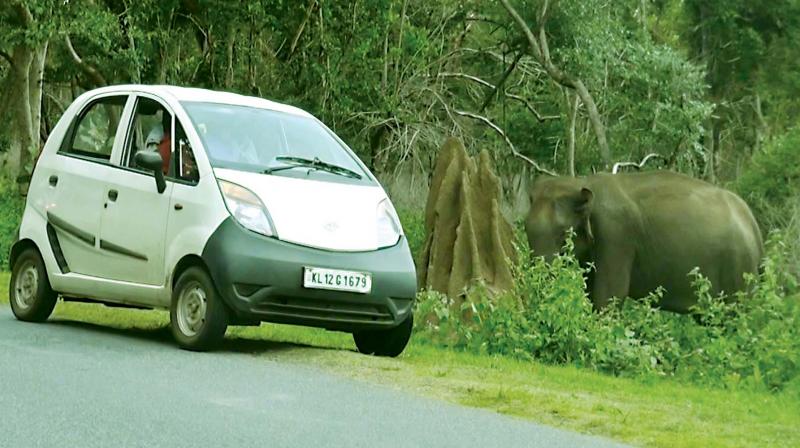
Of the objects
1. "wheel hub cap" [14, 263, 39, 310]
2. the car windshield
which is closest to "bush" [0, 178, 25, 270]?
"wheel hub cap" [14, 263, 39, 310]

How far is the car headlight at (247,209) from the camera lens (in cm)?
1068

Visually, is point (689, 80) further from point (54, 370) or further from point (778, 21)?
point (54, 370)

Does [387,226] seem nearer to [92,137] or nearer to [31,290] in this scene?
[92,137]

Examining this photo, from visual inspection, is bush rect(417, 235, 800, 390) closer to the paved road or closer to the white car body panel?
the white car body panel

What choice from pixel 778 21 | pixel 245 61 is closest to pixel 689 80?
pixel 245 61

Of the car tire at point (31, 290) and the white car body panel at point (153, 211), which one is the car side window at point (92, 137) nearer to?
the white car body panel at point (153, 211)

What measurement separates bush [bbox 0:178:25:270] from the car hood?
8.68m

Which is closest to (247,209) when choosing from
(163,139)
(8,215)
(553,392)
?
(163,139)

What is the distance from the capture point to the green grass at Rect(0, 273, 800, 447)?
8844 mm

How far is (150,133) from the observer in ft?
38.7

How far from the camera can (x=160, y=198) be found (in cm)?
1129

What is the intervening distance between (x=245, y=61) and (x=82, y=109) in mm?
13962

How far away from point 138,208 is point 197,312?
3.70 ft

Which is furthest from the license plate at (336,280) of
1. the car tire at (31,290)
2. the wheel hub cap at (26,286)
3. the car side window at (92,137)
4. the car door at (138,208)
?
the wheel hub cap at (26,286)
